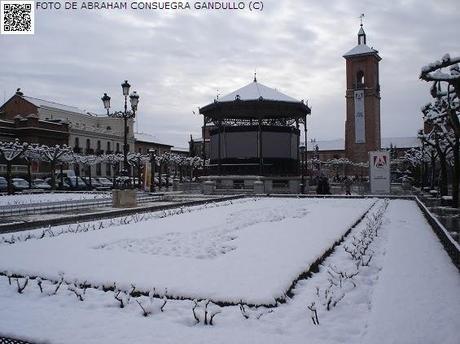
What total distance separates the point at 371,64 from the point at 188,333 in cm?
8182

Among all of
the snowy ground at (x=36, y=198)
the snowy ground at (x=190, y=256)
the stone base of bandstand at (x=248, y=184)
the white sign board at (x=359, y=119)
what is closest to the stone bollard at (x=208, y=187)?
the stone base of bandstand at (x=248, y=184)

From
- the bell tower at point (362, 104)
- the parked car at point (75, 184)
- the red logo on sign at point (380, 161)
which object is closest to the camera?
the red logo on sign at point (380, 161)

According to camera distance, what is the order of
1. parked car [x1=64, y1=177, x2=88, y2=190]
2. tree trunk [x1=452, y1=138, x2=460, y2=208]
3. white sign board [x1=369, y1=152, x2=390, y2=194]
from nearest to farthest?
1. tree trunk [x1=452, y1=138, x2=460, y2=208]
2. white sign board [x1=369, y1=152, x2=390, y2=194]
3. parked car [x1=64, y1=177, x2=88, y2=190]

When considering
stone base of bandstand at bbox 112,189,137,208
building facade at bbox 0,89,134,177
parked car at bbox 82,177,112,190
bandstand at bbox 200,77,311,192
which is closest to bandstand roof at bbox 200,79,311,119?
bandstand at bbox 200,77,311,192

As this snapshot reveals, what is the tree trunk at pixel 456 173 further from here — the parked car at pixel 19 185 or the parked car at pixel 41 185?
the parked car at pixel 41 185

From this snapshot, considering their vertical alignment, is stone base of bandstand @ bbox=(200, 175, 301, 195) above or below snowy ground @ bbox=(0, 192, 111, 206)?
above

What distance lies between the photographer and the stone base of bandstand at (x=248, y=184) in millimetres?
36125

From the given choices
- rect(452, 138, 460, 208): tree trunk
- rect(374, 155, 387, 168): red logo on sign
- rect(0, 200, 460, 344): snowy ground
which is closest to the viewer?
rect(0, 200, 460, 344): snowy ground

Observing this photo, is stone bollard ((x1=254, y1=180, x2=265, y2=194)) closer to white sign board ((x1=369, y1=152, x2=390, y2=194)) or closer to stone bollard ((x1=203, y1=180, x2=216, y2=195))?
stone bollard ((x1=203, y1=180, x2=216, y2=195))

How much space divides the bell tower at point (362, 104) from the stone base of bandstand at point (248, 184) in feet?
142

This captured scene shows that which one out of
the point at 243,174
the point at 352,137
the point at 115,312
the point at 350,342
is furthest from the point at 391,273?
the point at 352,137

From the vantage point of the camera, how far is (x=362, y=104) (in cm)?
7831

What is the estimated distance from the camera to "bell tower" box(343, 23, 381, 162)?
77562mm

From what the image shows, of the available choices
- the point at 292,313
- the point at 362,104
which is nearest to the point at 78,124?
the point at 362,104
